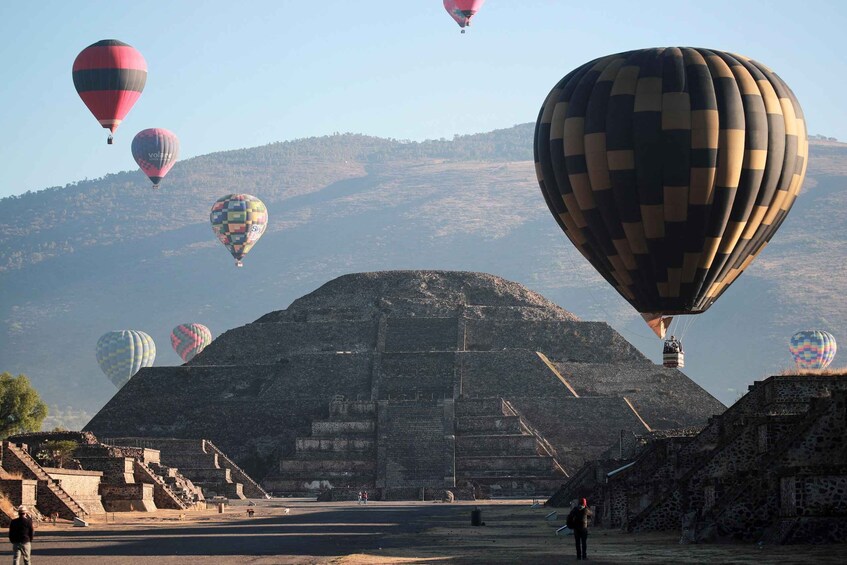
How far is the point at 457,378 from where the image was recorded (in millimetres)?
95438

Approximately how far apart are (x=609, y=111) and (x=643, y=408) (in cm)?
4478

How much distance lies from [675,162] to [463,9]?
48965 millimetres

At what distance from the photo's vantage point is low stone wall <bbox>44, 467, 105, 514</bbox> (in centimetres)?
5709

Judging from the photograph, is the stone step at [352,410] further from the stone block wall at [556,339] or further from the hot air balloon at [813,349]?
the hot air balloon at [813,349]

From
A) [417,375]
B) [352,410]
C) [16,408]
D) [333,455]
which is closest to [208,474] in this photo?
[333,455]

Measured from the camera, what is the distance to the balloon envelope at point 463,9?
94.1 meters

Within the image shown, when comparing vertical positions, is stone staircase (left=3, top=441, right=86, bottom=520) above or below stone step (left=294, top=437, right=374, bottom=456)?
below

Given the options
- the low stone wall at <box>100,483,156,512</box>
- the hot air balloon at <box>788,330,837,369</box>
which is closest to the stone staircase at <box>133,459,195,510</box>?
the low stone wall at <box>100,483,156,512</box>

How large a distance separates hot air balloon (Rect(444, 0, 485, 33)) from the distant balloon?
2830 centimetres

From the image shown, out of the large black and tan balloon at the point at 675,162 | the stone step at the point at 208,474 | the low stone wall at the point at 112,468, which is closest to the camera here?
the large black and tan balloon at the point at 675,162

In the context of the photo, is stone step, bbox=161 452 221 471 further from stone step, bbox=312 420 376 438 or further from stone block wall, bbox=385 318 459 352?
stone block wall, bbox=385 318 459 352

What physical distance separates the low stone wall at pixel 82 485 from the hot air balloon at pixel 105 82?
2807cm

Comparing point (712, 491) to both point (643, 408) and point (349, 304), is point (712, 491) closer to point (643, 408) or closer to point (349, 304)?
point (643, 408)

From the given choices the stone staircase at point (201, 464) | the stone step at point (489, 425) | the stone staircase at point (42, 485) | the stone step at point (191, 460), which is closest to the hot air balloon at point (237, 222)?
the stone staircase at point (201, 464)
